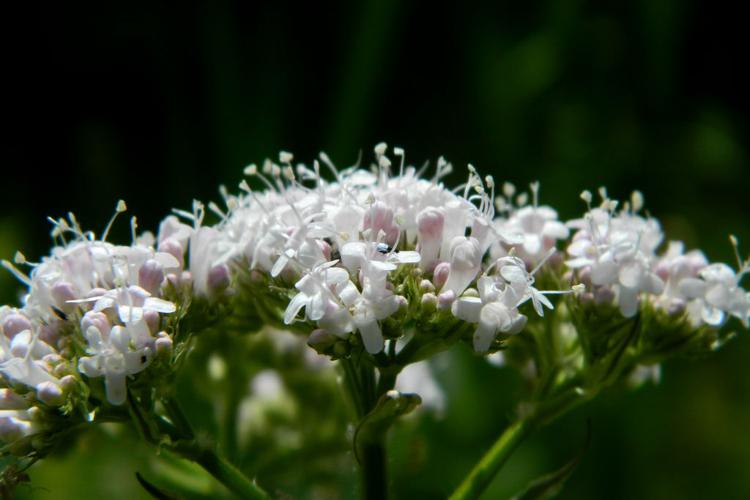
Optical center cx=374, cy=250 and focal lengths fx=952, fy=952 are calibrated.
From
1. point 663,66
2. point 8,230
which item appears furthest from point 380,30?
point 8,230

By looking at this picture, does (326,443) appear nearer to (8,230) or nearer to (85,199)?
(8,230)

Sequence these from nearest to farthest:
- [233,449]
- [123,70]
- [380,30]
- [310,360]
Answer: [233,449] < [310,360] < [380,30] < [123,70]

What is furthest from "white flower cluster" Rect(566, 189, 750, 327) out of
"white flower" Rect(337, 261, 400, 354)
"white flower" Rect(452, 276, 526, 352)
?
"white flower" Rect(337, 261, 400, 354)

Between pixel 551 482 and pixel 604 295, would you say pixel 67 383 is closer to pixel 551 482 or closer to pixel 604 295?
pixel 551 482

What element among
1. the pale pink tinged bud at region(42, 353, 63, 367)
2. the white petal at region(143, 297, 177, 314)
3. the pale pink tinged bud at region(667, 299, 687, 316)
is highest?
the white petal at region(143, 297, 177, 314)

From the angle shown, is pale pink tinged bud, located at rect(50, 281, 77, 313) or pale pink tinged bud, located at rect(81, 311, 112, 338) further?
pale pink tinged bud, located at rect(50, 281, 77, 313)

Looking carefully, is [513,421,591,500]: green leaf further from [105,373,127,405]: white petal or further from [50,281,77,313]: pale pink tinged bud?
[50,281,77,313]: pale pink tinged bud

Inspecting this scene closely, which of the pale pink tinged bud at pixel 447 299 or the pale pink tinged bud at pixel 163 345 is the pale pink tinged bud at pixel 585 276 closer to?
the pale pink tinged bud at pixel 447 299
